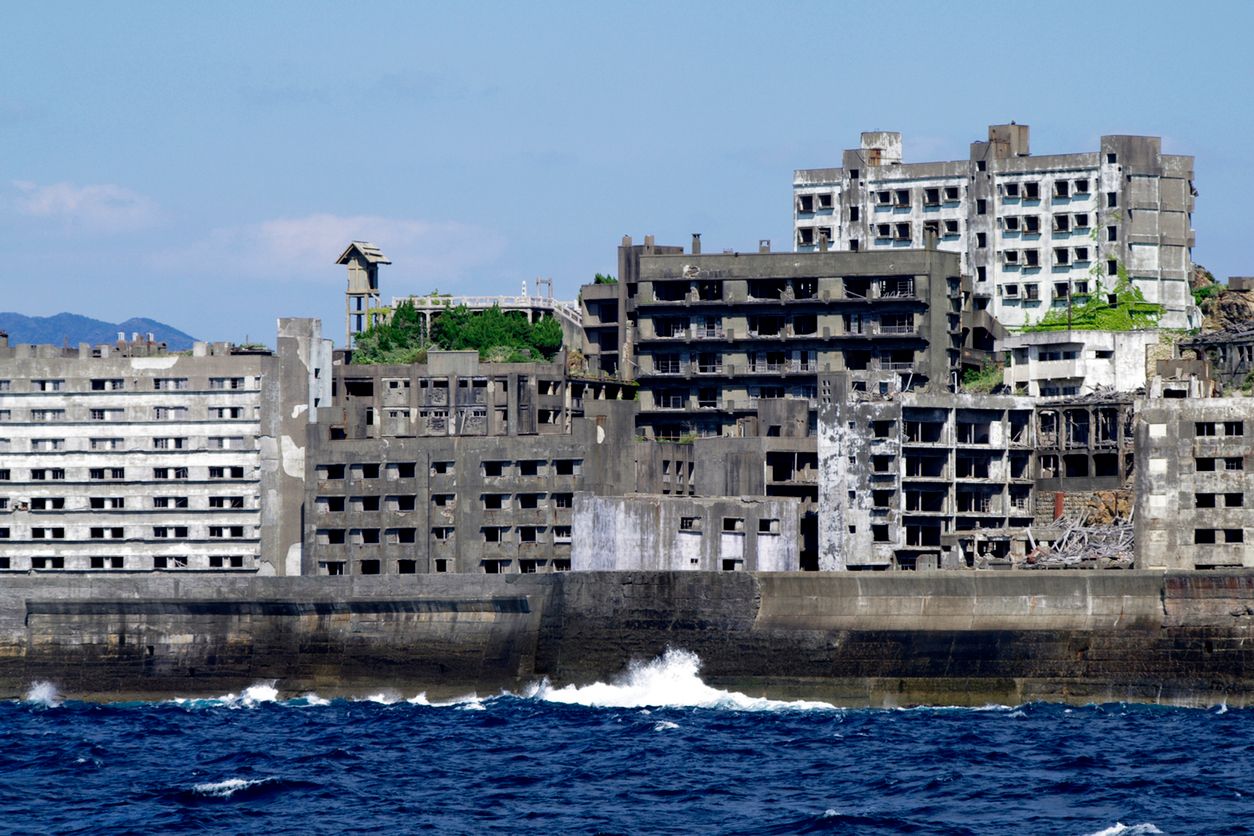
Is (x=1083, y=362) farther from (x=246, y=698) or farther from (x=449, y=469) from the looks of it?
(x=246, y=698)

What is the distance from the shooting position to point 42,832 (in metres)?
84.4

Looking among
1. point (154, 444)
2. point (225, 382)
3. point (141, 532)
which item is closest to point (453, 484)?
point (225, 382)

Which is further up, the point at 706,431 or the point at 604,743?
the point at 706,431

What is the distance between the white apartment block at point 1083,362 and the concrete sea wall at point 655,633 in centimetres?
2809

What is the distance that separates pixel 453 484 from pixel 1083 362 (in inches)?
1452

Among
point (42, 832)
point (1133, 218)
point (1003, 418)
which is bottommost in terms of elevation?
point (42, 832)

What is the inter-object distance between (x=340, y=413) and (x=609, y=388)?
70.1 feet

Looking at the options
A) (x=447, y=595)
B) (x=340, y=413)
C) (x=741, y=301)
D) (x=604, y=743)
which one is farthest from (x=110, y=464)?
(x=604, y=743)

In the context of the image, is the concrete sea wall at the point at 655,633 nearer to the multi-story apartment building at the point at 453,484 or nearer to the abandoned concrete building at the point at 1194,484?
the abandoned concrete building at the point at 1194,484

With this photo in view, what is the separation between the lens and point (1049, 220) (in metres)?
160

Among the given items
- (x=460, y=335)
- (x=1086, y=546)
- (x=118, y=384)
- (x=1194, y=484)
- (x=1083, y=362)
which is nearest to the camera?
(x=1194, y=484)

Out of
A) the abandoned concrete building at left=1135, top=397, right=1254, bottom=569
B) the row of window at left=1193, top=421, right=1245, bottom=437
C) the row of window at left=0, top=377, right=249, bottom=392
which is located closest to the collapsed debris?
the abandoned concrete building at left=1135, top=397, right=1254, bottom=569

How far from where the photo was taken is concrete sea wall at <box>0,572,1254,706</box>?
118 meters

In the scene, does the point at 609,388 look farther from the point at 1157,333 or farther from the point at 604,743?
the point at 604,743
